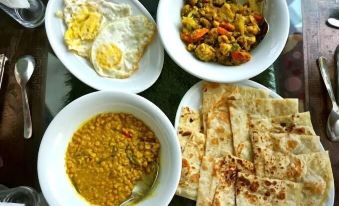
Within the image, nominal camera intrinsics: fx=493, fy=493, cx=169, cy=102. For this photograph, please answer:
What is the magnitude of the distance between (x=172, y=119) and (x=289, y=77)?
38.3 inches

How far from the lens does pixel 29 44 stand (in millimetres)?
3816

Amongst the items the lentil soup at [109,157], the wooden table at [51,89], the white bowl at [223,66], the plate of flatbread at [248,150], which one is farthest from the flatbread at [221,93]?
the lentil soup at [109,157]

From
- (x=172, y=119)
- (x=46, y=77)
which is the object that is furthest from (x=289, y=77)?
(x=46, y=77)

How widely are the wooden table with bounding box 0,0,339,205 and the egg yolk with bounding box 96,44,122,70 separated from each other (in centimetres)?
27

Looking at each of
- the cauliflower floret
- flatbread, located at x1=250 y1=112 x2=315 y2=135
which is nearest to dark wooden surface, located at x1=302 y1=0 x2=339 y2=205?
flatbread, located at x1=250 y1=112 x2=315 y2=135

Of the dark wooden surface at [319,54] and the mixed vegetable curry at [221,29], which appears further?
the dark wooden surface at [319,54]

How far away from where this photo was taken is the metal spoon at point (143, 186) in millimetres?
3457

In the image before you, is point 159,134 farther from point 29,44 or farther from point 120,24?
point 29,44

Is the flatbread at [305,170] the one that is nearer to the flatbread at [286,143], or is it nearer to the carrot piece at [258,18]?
the flatbread at [286,143]

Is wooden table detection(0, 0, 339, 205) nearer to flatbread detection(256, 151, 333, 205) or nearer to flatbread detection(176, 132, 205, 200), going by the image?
flatbread detection(176, 132, 205, 200)

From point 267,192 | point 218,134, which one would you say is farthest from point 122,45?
point 267,192

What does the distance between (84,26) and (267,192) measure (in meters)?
1.77

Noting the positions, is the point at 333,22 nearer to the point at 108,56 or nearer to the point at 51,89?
the point at 108,56

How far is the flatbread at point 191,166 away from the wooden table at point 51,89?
0.48 ft
